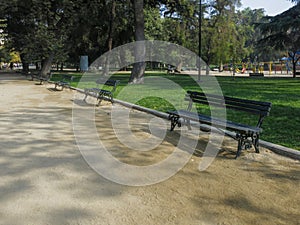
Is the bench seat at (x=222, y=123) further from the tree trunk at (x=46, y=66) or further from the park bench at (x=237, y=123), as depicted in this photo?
the tree trunk at (x=46, y=66)

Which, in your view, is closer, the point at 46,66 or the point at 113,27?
→ the point at 46,66

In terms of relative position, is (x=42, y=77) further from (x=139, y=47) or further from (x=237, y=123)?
(x=237, y=123)

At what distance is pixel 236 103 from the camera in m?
5.74

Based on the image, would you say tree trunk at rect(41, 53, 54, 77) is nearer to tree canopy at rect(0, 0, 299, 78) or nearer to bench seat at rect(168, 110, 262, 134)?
tree canopy at rect(0, 0, 299, 78)

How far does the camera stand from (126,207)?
126 inches

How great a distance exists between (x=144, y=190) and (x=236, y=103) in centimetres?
296

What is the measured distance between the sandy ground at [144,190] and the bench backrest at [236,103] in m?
0.69

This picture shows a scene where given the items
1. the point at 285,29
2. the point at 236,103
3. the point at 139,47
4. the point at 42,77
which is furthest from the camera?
the point at 285,29

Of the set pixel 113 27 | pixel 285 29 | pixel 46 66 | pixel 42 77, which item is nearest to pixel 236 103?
pixel 42 77

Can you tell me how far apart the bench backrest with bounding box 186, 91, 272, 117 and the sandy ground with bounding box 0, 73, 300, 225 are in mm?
694

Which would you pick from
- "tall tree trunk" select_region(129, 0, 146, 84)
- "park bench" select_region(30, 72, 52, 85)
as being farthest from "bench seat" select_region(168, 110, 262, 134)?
"park bench" select_region(30, 72, 52, 85)

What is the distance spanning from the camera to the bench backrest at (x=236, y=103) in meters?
5.06

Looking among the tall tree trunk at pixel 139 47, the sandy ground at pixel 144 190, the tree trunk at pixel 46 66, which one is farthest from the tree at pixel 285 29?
the sandy ground at pixel 144 190

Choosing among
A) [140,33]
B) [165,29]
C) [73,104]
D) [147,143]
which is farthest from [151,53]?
[147,143]
